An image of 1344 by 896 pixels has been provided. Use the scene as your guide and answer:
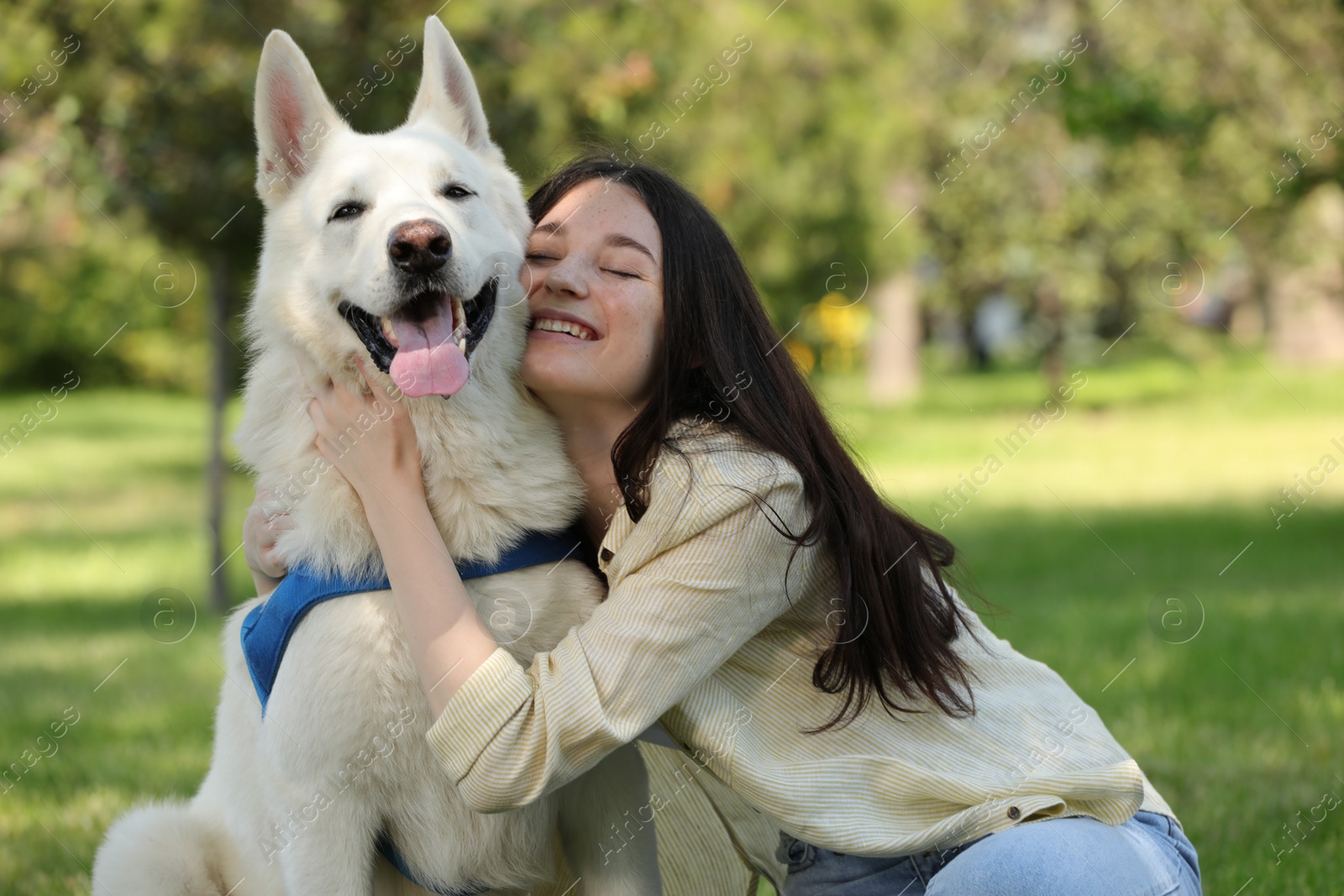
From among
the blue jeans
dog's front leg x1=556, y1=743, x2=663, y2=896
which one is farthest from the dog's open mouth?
the blue jeans

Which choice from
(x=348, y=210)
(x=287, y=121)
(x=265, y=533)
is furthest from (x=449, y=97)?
(x=265, y=533)

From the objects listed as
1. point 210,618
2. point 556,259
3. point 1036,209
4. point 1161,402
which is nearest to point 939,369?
point 1036,209

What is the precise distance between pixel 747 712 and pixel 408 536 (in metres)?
0.76

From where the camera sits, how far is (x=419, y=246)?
2.44 metres

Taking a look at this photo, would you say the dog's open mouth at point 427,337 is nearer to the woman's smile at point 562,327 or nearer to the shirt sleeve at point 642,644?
the woman's smile at point 562,327

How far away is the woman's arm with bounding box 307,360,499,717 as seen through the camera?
2.27m

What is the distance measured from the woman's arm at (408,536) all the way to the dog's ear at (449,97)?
75 centimetres

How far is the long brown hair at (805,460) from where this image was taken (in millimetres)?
2445

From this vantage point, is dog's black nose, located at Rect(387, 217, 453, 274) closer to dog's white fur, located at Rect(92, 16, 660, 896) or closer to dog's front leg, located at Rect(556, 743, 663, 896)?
dog's white fur, located at Rect(92, 16, 660, 896)

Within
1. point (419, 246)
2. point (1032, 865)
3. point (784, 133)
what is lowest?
point (784, 133)

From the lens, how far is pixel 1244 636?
20.5 feet

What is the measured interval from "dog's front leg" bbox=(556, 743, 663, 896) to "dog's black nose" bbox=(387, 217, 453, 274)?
42.4 inches

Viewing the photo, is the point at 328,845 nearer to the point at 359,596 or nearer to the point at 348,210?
the point at 359,596

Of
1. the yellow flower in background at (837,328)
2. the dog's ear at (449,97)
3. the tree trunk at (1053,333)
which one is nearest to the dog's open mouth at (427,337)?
the dog's ear at (449,97)
